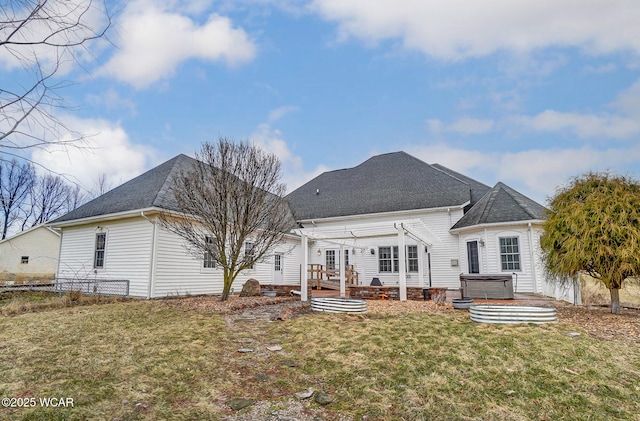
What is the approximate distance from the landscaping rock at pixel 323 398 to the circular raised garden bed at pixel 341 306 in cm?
458

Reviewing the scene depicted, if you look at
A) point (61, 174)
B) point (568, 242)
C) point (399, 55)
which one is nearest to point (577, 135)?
point (399, 55)

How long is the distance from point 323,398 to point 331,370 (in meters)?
0.84

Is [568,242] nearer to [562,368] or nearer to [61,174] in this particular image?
[562,368]

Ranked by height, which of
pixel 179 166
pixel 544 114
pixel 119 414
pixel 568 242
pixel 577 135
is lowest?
pixel 119 414

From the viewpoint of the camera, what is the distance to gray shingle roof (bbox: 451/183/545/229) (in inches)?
537

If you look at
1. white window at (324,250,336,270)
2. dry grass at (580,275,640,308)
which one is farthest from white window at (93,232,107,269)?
dry grass at (580,275,640,308)

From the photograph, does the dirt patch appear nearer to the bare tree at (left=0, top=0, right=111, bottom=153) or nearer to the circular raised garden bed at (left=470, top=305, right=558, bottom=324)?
the circular raised garden bed at (left=470, top=305, right=558, bottom=324)

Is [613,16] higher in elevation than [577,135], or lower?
higher

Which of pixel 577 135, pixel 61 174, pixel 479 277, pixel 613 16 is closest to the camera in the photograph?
pixel 61 174

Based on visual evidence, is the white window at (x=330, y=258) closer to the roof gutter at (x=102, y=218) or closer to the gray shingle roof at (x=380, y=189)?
the gray shingle roof at (x=380, y=189)

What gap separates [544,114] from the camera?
14.5 m

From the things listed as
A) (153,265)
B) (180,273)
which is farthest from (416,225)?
(153,265)

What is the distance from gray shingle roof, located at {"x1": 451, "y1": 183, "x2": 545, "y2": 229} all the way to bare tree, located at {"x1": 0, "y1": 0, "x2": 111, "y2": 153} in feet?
46.5

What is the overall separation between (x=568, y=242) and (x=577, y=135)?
895 centimetres
